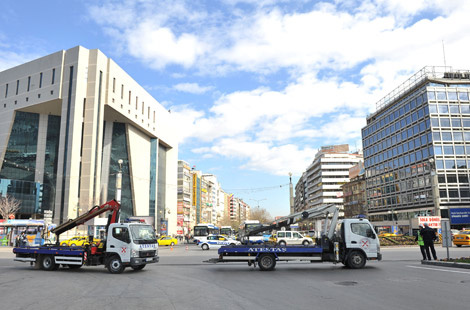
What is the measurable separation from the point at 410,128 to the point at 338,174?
5354cm

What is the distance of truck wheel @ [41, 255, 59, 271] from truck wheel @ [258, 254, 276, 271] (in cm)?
963

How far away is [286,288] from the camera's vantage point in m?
10.8

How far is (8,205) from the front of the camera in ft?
188

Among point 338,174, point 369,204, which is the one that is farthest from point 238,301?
point 338,174

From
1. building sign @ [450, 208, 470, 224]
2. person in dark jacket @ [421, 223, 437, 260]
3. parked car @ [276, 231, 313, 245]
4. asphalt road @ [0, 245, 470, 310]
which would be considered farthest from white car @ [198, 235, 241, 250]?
building sign @ [450, 208, 470, 224]

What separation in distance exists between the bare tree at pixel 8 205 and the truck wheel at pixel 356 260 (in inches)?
2220

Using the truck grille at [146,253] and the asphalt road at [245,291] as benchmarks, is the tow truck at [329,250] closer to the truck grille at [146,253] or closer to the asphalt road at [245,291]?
the asphalt road at [245,291]

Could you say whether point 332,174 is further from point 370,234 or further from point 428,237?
point 370,234

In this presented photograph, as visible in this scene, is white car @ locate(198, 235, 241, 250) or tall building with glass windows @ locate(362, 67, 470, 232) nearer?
white car @ locate(198, 235, 241, 250)

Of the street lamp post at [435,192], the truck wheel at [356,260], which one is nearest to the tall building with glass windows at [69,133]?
the truck wheel at [356,260]

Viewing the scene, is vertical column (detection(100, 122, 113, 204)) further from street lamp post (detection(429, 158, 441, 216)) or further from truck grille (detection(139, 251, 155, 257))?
street lamp post (detection(429, 158, 441, 216))

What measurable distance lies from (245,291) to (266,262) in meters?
5.82

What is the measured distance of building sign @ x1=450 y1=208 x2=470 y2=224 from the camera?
59384 mm

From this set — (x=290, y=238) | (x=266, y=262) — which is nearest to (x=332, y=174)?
(x=290, y=238)
